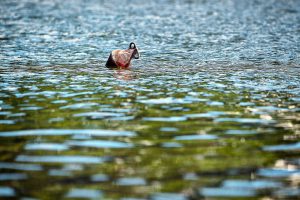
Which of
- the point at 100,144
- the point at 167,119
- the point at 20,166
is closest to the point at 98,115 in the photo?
the point at 167,119

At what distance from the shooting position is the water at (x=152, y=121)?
440 inches

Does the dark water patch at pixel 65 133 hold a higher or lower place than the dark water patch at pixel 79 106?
higher

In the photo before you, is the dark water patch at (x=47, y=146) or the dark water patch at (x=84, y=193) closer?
the dark water patch at (x=84, y=193)

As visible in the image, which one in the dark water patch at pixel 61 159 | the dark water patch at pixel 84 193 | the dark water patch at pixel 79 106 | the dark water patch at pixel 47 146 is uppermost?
the dark water patch at pixel 84 193

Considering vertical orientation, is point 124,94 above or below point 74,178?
below

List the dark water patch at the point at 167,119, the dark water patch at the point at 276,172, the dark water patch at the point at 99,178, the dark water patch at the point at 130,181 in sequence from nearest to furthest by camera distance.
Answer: the dark water patch at the point at 130,181
the dark water patch at the point at 99,178
the dark water patch at the point at 276,172
the dark water patch at the point at 167,119

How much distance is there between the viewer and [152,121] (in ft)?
52.9

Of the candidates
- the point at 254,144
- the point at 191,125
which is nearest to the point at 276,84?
the point at 191,125

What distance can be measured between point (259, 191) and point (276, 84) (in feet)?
39.4

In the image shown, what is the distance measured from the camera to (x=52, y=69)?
26312mm

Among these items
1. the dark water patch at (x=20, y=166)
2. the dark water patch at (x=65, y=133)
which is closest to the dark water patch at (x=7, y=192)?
the dark water patch at (x=20, y=166)

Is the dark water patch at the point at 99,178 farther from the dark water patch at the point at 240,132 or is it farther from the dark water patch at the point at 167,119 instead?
the dark water patch at the point at 167,119

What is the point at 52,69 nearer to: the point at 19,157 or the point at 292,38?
the point at 19,157

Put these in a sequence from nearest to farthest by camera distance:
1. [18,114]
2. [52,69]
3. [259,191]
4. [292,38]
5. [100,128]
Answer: [259,191], [100,128], [18,114], [52,69], [292,38]
